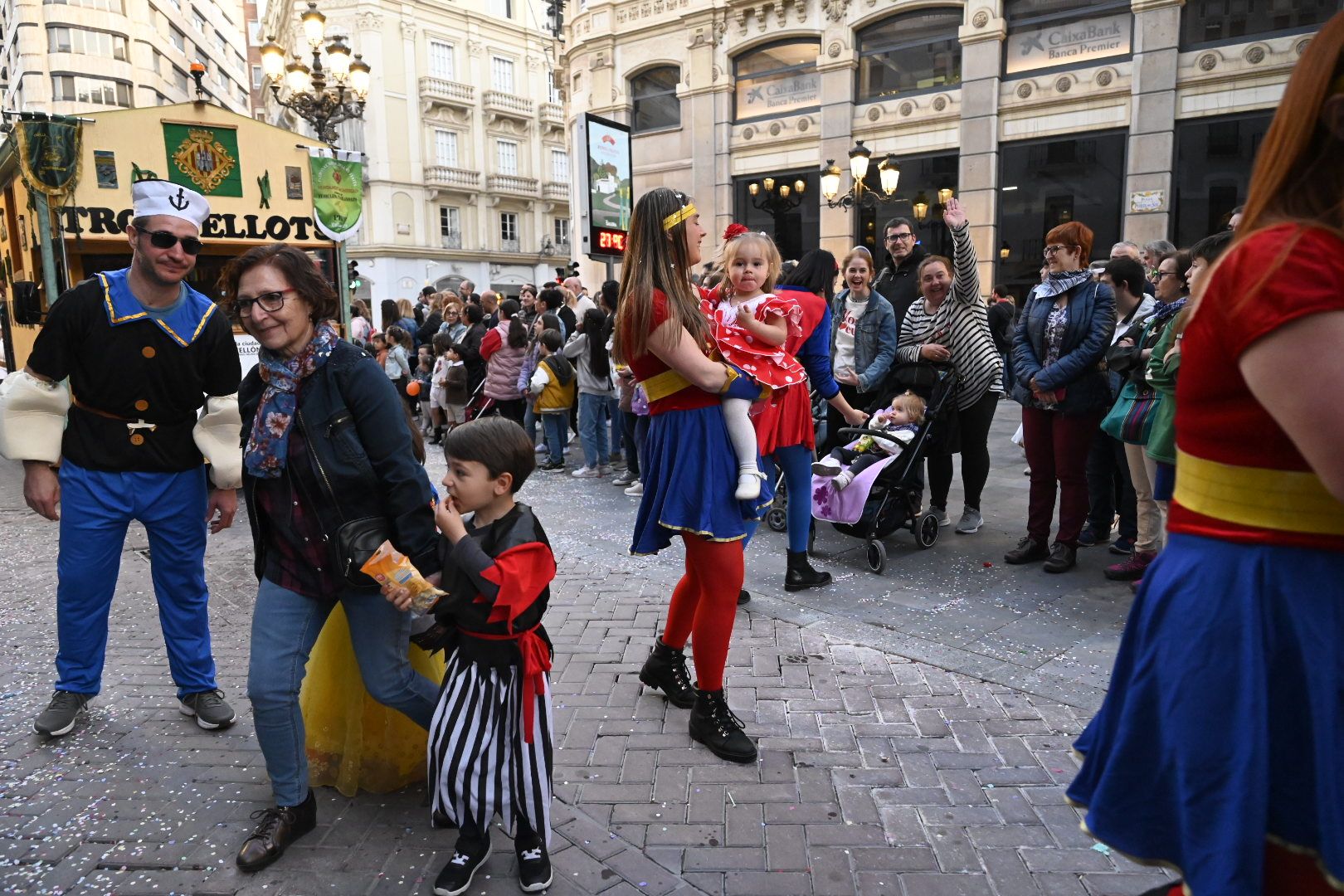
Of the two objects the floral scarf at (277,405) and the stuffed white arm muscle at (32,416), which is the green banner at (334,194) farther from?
the floral scarf at (277,405)

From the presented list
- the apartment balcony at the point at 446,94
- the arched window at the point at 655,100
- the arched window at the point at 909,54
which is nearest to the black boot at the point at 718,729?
the arched window at the point at 909,54

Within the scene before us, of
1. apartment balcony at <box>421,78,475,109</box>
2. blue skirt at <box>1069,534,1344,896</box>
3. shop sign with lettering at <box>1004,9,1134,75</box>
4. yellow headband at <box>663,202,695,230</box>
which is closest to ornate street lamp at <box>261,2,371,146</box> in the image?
yellow headband at <box>663,202,695,230</box>

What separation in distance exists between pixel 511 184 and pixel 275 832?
46455mm

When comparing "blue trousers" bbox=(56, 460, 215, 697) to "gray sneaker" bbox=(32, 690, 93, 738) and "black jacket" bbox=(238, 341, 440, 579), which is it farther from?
"black jacket" bbox=(238, 341, 440, 579)

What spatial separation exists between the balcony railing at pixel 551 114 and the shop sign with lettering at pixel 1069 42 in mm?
33963

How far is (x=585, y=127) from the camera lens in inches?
498

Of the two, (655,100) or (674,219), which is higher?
(655,100)

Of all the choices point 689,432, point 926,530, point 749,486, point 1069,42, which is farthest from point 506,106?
point 749,486

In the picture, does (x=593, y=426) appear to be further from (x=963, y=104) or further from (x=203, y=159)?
(x=963, y=104)

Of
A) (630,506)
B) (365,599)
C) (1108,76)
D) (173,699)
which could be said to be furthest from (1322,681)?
(1108,76)

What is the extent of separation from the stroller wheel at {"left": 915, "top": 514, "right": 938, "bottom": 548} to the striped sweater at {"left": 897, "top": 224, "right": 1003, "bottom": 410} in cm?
88

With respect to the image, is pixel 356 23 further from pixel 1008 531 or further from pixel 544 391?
pixel 1008 531

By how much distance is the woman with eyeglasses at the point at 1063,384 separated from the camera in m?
5.53

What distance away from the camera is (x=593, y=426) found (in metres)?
9.66
